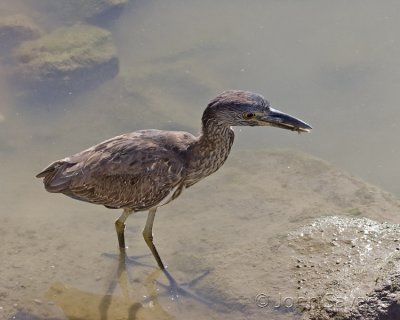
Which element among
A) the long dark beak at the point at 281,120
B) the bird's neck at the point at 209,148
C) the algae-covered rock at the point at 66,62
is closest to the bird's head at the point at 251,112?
the long dark beak at the point at 281,120

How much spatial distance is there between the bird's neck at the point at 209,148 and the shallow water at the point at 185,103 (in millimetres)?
771

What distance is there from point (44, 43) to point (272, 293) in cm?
533

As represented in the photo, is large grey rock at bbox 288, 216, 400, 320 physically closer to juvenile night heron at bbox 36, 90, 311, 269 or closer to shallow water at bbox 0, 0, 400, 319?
shallow water at bbox 0, 0, 400, 319

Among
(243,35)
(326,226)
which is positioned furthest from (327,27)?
(326,226)

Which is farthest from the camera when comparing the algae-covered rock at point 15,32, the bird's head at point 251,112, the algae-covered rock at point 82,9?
the algae-covered rock at point 82,9

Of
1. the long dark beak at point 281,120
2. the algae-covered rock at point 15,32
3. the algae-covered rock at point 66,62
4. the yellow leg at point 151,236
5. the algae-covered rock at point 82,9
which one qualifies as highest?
the long dark beak at point 281,120

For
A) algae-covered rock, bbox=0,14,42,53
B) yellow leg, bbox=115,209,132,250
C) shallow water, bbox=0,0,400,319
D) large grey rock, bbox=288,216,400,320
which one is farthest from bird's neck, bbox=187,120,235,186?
algae-covered rock, bbox=0,14,42,53

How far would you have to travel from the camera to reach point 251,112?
16.2 feet

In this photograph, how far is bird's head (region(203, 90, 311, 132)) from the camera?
16.2ft

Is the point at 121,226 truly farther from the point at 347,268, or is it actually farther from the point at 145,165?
the point at 347,268

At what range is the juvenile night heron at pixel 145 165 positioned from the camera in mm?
5152

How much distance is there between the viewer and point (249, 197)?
20.9ft

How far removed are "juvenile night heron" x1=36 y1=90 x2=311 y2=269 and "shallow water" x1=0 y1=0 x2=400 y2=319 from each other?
656 mm

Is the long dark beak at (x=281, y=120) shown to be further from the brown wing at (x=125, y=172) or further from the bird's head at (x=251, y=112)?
the brown wing at (x=125, y=172)
